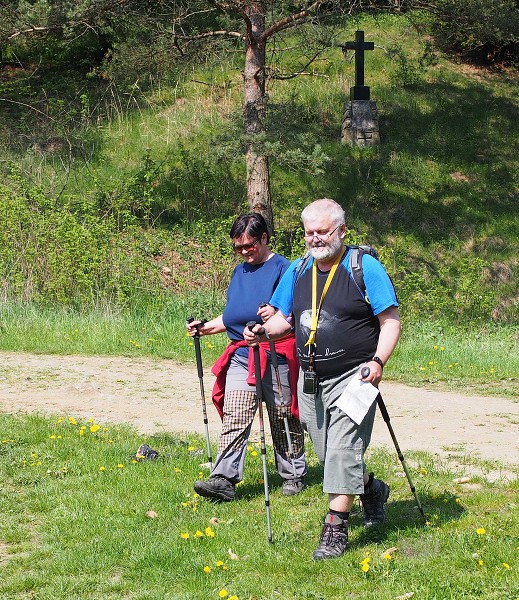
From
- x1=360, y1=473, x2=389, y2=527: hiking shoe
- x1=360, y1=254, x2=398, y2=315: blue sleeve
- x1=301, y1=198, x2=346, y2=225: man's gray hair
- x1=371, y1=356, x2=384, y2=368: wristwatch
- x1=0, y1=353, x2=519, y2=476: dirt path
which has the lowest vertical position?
x1=0, y1=353, x2=519, y2=476: dirt path

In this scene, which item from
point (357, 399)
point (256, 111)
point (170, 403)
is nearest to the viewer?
point (357, 399)

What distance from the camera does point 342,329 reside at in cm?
488

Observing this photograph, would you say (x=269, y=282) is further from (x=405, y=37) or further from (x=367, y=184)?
(x=405, y=37)

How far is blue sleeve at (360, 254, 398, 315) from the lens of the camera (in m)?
4.80

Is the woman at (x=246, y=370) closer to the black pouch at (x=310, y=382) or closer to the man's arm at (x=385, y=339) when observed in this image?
the black pouch at (x=310, y=382)

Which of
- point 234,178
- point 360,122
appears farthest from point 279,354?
point 360,122

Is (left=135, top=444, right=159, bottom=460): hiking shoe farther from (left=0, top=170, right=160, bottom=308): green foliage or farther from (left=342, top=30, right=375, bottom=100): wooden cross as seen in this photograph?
(left=342, top=30, right=375, bottom=100): wooden cross

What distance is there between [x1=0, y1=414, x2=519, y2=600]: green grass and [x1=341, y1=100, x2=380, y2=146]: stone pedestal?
16.3 metres

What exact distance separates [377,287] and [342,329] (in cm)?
29

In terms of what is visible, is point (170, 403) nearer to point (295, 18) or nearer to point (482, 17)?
point (295, 18)

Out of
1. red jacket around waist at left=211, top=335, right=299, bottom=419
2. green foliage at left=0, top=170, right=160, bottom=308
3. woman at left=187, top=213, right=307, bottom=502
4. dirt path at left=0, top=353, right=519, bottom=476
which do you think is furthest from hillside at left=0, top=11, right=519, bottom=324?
woman at left=187, top=213, right=307, bottom=502

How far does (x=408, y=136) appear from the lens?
2352 centimetres

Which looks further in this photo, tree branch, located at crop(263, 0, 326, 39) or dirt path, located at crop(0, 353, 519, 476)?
tree branch, located at crop(263, 0, 326, 39)

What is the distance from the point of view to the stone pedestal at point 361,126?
22.5 metres
